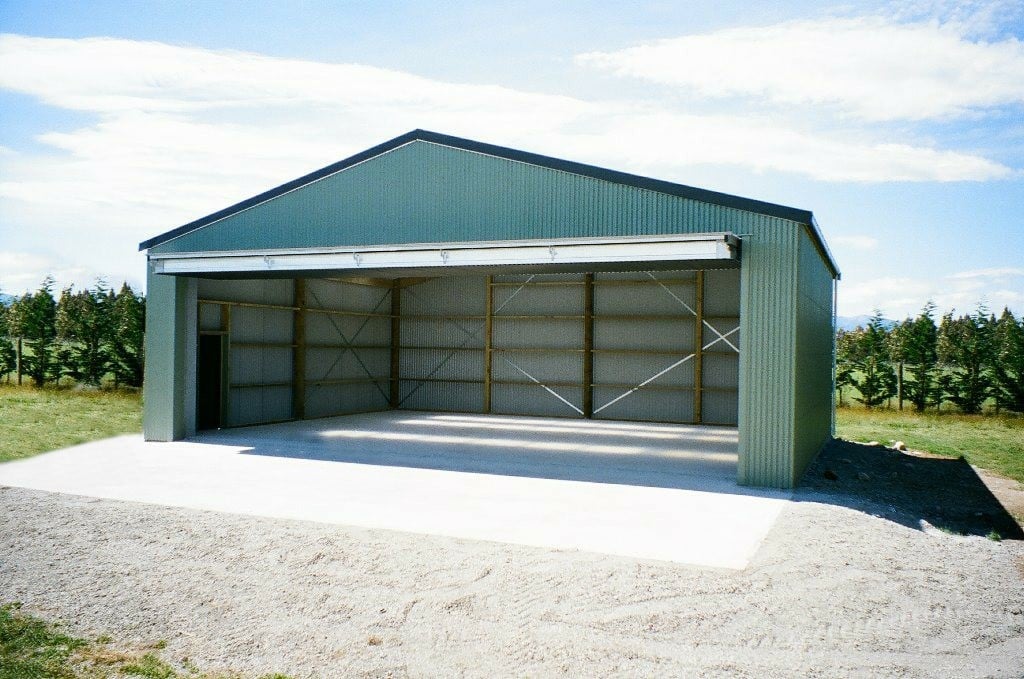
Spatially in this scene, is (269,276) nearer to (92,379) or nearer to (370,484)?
(370,484)

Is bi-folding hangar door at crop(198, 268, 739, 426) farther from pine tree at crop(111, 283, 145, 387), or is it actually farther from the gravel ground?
the gravel ground

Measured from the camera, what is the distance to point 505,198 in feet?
44.4

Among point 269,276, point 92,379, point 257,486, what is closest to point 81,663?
point 257,486

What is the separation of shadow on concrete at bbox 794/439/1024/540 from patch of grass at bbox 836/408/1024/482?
945mm

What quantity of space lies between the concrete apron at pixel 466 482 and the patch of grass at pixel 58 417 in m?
1.10

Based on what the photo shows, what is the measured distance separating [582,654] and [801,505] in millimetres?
5986

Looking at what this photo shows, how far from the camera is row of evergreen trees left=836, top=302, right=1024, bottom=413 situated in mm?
24344

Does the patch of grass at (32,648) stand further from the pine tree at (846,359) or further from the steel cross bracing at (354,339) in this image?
the pine tree at (846,359)

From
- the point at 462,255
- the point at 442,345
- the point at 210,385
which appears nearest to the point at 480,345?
the point at 442,345

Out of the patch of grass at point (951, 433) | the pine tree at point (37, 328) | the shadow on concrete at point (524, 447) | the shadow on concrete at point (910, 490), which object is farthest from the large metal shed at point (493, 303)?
the pine tree at point (37, 328)

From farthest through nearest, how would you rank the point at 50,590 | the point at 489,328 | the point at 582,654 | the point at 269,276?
1. the point at 489,328
2. the point at 269,276
3. the point at 50,590
4. the point at 582,654

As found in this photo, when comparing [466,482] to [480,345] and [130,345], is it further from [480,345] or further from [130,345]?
[130,345]

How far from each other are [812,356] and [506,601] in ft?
31.2

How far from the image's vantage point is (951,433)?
2072 cm
